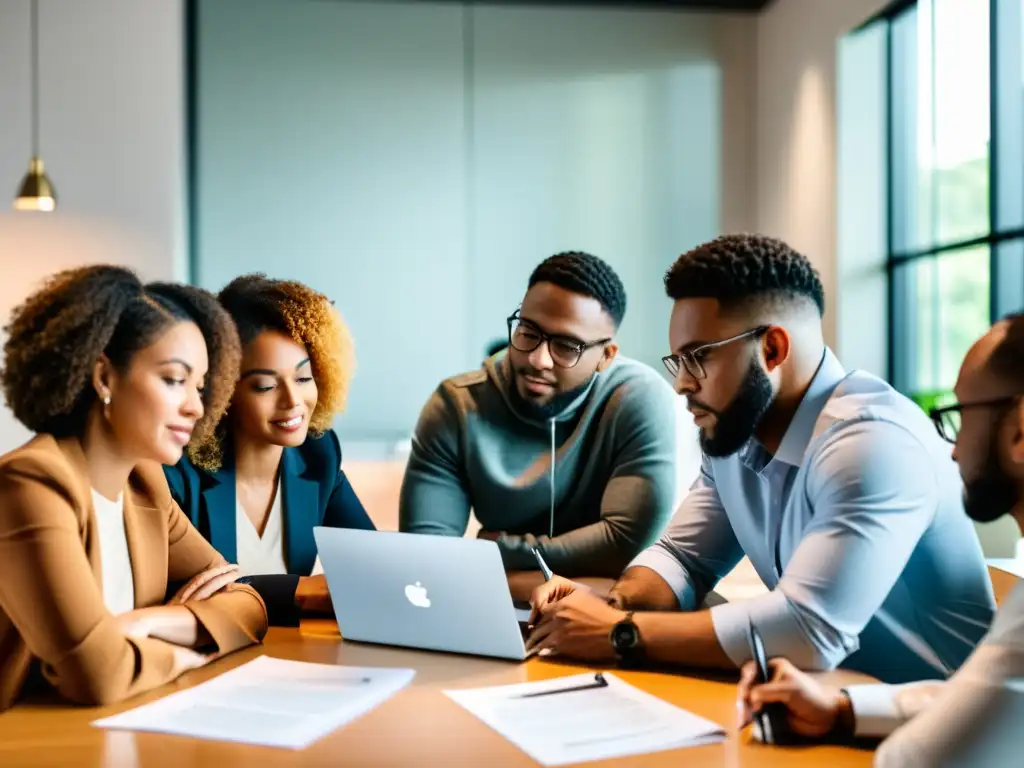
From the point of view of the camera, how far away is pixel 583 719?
1.32m

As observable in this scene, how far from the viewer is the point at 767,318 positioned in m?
1.70

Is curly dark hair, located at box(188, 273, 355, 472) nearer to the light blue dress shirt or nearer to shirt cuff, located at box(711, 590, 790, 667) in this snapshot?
the light blue dress shirt

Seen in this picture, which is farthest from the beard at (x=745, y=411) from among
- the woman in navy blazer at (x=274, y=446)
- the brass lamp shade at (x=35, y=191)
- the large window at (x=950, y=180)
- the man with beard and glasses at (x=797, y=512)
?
the brass lamp shade at (x=35, y=191)

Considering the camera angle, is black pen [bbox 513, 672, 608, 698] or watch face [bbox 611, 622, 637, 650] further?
watch face [bbox 611, 622, 637, 650]

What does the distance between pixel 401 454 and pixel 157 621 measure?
3.62 metres

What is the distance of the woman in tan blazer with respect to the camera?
1322mm

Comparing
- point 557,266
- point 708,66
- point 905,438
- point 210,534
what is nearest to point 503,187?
point 708,66

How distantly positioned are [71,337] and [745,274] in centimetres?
99

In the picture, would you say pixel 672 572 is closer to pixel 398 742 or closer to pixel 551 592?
pixel 551 592

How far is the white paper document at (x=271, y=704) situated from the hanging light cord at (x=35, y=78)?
3780 mm

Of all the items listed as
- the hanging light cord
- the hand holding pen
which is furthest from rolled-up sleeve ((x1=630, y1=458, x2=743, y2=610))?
the hanging light cord

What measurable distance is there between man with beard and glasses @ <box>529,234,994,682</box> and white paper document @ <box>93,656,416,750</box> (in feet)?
1.02

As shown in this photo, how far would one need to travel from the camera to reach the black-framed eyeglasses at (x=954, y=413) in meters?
1.13

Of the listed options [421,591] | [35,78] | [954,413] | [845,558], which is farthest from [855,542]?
[35,78]
